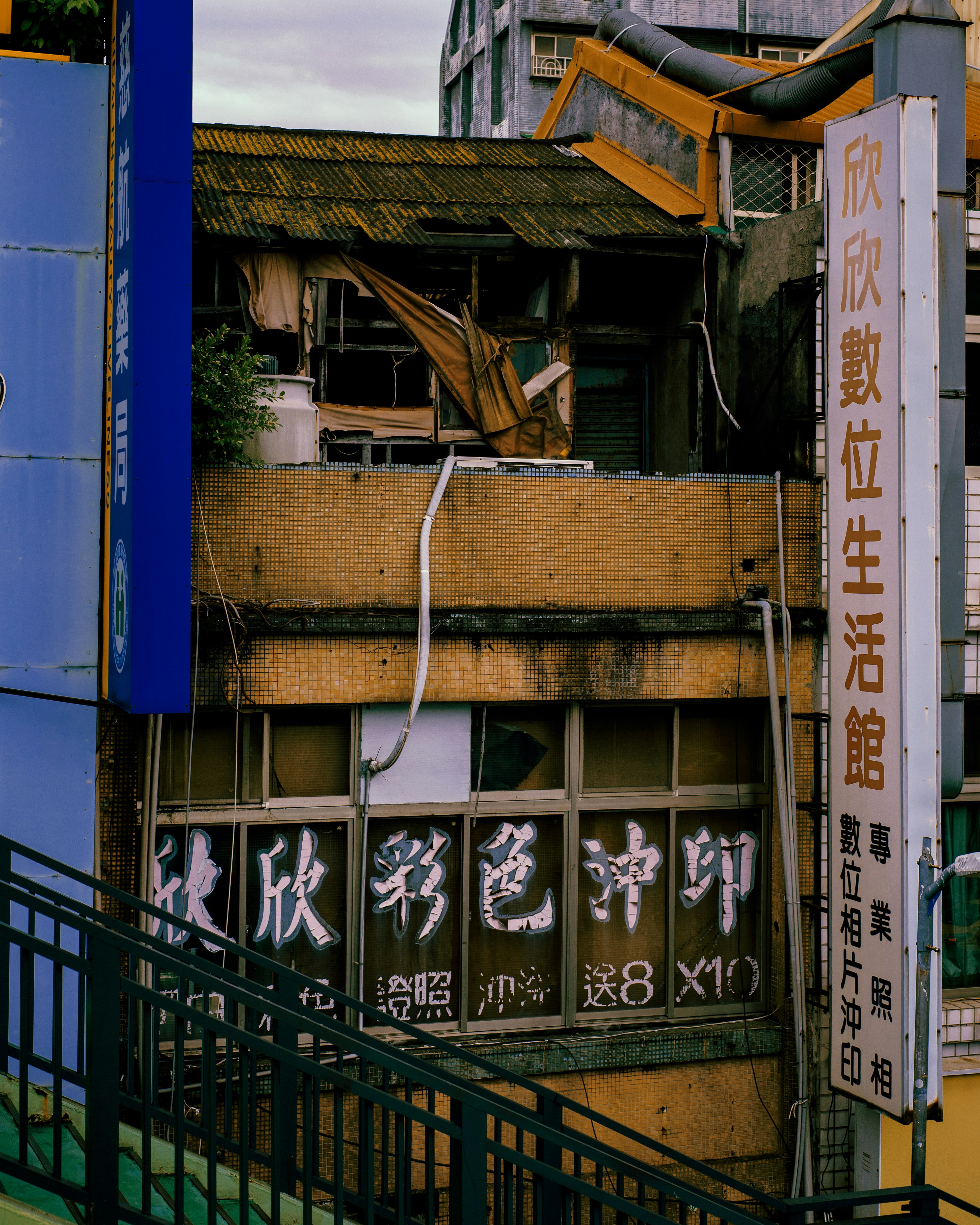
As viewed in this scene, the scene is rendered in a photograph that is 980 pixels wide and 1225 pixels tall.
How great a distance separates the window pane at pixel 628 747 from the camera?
920cm

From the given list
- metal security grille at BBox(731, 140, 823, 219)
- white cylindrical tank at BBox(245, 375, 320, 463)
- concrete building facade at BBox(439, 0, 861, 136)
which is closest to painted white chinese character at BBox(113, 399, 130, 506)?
white cylindrical tank at BBox(245, 375, 320, 463)

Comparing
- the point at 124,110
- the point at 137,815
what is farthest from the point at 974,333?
the point at 137,815

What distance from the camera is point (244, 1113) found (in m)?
5.03

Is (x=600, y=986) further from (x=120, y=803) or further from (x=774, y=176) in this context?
(x=774, y=176)

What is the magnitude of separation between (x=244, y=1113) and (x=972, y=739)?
723 centimetres

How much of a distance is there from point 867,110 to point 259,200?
526 cm

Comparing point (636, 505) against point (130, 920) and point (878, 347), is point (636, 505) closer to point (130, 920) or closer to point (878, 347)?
point (878, 347)

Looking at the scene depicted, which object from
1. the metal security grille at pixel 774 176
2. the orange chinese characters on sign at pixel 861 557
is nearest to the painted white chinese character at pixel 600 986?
the orange chinese characters on sign at pixel 861 557

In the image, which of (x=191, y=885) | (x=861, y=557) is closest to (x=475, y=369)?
(x=861, y=557)

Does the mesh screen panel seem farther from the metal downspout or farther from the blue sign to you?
the metal downspout

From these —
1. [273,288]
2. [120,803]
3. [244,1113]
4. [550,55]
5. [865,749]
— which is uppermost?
[550,55]

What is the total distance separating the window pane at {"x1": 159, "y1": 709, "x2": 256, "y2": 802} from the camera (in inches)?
328

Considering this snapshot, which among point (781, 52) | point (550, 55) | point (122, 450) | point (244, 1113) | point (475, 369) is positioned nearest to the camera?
point (244, 1113)

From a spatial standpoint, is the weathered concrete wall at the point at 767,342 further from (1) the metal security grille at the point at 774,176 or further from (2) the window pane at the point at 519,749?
(2) the window pane at the point at 519,749
